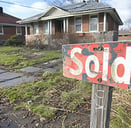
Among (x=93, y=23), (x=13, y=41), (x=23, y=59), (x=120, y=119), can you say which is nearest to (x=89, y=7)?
(x=93, y=23)

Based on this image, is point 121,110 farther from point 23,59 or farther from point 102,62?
point 23,59

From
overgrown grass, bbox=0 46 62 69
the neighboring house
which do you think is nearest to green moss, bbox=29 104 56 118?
overgrown grass, bbox=0 46 62 69

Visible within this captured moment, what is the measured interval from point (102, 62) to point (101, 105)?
0.31m

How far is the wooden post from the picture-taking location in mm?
917

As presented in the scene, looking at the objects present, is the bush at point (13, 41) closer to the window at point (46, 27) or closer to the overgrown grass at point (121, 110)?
the window at point (46, 27)

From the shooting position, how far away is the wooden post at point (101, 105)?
92cm

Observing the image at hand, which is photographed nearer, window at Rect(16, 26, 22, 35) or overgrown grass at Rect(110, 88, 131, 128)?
overgrown grass at Rect(110, 88, 131, 128)

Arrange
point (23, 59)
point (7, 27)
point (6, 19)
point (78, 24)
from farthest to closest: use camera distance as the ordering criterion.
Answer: point (6, 19)
point (7, 27)
point (78, 24)
point (23, 59)

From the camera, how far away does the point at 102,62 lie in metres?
0.85

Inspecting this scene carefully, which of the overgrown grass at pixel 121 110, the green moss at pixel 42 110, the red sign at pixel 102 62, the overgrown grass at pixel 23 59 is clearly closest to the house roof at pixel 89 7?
the overgrown grass at pixel 23 59

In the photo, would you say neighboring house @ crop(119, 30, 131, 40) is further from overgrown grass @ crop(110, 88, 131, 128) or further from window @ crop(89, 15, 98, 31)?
overgrown grass @ crop(110, 88, 131, 128)

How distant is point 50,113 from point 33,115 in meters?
0.27

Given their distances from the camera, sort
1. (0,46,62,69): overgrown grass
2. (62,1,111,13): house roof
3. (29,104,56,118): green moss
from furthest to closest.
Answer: (62,1,111,13): house roof < (0,46,62,69): overgrown grass < (29,104,56,118): green moss

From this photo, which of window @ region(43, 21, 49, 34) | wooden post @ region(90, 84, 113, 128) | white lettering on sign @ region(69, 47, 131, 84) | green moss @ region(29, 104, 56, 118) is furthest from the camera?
window @ region(43, 21, 49, 34)
